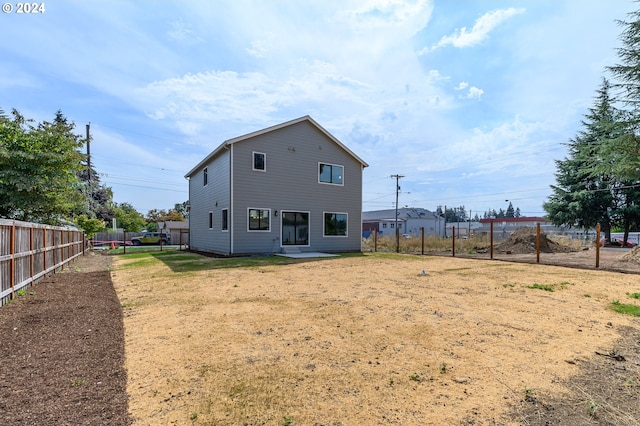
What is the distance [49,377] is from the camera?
3062mm

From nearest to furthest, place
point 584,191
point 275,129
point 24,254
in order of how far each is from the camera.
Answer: point 24,254, point 275,129, point 584,191

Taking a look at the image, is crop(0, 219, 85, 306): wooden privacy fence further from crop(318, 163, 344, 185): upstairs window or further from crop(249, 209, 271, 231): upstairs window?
crop(318, 163, 344, 185): upstairs window

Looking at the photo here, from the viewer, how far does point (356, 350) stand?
373 centimetres

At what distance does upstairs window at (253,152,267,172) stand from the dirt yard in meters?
9.48

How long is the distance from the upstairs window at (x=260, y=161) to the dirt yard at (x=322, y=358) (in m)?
9.48

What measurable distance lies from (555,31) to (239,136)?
12261 millimetres

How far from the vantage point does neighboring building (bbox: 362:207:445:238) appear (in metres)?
59.8

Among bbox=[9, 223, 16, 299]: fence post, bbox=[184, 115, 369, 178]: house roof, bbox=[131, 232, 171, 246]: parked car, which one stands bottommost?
bbox=[131, 232, 171, 246]: parked car

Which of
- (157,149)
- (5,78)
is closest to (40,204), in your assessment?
(5,78)

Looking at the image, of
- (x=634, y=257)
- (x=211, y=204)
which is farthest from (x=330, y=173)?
(x=634, y=257)

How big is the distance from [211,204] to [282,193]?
4247 millimetres

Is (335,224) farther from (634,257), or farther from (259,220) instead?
(634,257)

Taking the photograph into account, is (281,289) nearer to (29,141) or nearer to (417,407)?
(417,407)

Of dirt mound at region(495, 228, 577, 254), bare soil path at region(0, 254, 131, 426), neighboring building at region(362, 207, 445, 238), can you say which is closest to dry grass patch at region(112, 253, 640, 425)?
bare soil path at region(0, 254, 131, 426)
